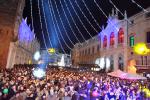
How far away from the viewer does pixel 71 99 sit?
45.2 feet

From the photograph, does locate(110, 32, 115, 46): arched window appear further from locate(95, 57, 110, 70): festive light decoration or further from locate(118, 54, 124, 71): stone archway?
locate(118, 54, 124, 71): stone archway

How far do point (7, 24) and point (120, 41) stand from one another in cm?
1959

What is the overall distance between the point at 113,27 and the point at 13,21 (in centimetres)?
2034

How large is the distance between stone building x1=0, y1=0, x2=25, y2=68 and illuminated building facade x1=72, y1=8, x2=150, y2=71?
16602 mm

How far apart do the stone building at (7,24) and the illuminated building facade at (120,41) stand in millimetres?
16602

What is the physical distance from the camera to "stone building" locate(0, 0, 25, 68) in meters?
24.3

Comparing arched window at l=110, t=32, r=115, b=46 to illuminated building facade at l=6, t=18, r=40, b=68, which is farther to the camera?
arched window at l=110, t=32, r=115, b=46

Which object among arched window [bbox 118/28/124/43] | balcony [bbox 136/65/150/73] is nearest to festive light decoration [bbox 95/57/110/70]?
arched window [bbox 118/28/124/43]

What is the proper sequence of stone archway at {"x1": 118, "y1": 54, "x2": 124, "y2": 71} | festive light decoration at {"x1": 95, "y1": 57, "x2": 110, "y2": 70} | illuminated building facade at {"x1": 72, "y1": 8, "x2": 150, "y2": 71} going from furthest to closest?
festive light decoration at {"x1": 95, "y1": 57, "x2": 110, "y2": 70}
stone archway at {"x1": 118, "y1": 54, "x2": 124, "y2": 71}
illuminated building facade at {"x1": 72, "y1": 8, "x2": 150, "y2": 71}

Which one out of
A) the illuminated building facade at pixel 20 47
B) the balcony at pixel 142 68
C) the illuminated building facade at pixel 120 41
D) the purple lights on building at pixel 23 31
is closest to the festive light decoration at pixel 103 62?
the illuminated building facade at pixel 120 41

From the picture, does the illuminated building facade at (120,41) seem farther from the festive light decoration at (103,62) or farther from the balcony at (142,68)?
the balcony at (142,68)

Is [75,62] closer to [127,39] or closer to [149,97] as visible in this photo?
[127,39]

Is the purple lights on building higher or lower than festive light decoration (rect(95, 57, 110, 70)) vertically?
higher

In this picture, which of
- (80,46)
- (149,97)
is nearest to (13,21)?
(149,97)
